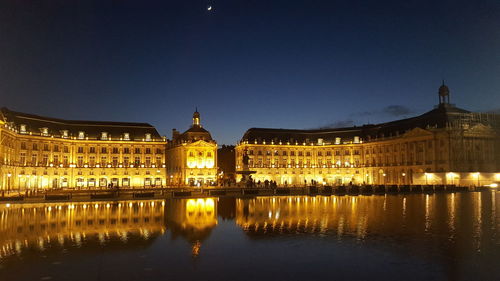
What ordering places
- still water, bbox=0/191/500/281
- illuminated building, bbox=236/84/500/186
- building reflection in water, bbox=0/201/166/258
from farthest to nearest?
illuminated building, bbox=236/84/500/186 → building reflection in water, bbox=0/201/166/258 → still water, bbox=0/191/500/281

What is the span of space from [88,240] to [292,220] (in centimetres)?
1373

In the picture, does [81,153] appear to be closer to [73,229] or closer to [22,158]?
[22,158]

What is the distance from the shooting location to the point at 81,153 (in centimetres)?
11112

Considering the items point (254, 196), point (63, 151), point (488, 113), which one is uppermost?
point (488, 113)

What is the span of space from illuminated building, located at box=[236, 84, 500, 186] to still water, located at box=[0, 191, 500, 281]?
7467 centimetres

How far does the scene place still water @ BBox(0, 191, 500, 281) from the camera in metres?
15.2

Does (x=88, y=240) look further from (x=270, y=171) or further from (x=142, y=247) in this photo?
(x=270, y=171)

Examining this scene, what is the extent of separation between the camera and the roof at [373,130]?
10412 cm

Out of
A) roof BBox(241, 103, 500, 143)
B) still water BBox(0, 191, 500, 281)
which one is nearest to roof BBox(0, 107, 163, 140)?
roof BBox(241, 103, 500, 143)

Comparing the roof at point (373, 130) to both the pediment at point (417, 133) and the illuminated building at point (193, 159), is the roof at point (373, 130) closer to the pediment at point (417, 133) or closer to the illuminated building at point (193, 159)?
the pediment at point (417, 133)

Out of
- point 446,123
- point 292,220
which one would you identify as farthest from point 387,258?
point 446,123

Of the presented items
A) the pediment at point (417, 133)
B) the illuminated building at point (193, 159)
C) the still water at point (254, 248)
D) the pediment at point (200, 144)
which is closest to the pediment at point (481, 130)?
the pediment at point (417, 133)

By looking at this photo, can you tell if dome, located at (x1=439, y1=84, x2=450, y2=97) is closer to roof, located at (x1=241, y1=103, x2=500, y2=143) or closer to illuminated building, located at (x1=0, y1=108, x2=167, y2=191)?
roof, located at (x1=241, y1=103, x2=500, y2=143)

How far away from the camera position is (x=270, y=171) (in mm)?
132250
